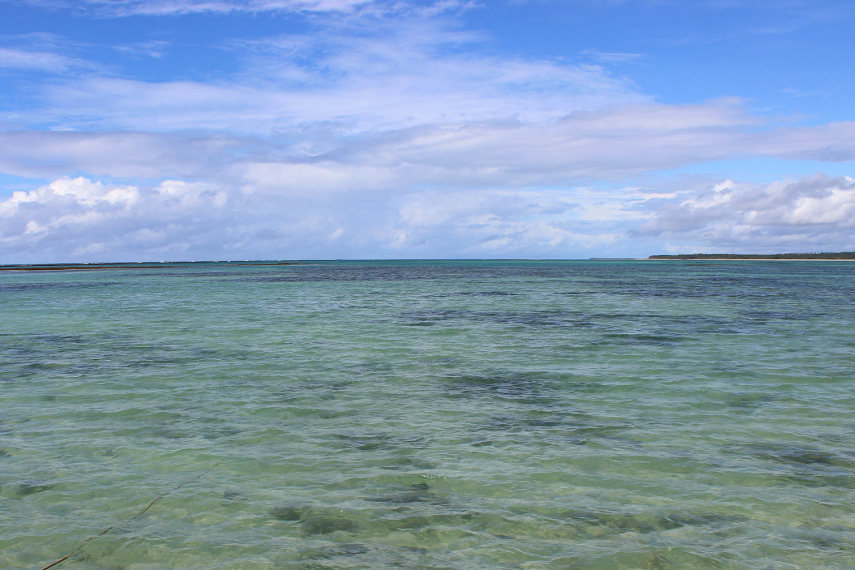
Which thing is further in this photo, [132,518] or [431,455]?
[431,455]

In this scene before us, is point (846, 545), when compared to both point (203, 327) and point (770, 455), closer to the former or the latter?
point (770, 455)

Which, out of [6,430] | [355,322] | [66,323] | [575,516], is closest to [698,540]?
[575,516]

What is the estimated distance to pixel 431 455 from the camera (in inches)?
381

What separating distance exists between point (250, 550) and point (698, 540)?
5417 mm

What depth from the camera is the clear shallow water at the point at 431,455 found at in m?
6.73

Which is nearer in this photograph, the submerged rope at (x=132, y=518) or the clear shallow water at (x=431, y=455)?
the submerged rope at (x=132, y=518)

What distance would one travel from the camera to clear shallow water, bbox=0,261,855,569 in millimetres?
6730

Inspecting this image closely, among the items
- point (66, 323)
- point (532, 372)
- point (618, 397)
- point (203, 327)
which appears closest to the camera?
point (618, 397)

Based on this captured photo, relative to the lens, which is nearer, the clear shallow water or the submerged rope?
the submerged rope

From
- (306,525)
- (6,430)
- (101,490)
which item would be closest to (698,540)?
(306,525)

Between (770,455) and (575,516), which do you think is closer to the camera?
(575,516)

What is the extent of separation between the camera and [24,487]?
331 inches

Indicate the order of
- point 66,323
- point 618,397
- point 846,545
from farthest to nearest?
point 66,323
point 618,397
point 846,545

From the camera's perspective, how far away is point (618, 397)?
13.8 meters
